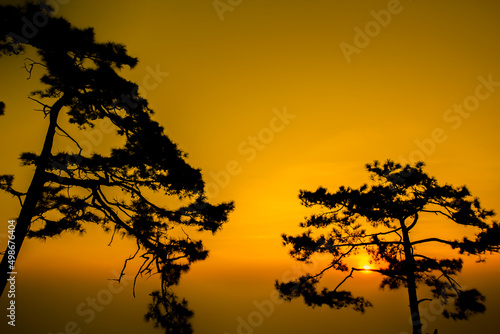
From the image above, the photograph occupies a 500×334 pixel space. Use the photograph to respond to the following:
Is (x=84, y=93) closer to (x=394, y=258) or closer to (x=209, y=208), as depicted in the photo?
(x=209, y=208)

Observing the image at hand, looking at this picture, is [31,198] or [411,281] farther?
[411,281]

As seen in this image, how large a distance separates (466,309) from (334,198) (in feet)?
16.8

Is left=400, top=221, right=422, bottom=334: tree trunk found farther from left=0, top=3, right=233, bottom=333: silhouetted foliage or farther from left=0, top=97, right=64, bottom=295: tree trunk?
left=0, top=97, right=64, bottom=295: tree trunk

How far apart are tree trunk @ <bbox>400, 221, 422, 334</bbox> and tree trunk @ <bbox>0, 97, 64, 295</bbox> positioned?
10.9 m

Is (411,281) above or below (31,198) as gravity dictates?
below

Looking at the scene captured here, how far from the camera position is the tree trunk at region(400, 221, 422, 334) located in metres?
8.87

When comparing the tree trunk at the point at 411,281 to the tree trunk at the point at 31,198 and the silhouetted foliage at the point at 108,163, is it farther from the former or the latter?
the tree trunk at the point at 31,198

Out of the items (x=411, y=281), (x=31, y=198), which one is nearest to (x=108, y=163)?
(x=31, y=198)

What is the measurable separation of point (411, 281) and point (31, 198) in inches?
445

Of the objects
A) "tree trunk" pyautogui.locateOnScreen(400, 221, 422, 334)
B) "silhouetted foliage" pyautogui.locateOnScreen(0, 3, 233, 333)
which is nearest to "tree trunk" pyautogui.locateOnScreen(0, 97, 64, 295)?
"silhouetted foliage" pyautogui.locateOnScreen(0, 3, 233, 333)

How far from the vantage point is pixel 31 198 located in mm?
5621

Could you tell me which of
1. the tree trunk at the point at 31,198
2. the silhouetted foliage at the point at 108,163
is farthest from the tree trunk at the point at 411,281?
the tree trunk at the point at 31,198

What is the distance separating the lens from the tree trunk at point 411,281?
29.1 feet

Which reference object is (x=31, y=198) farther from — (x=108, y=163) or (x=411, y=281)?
(x=411, y=281)
